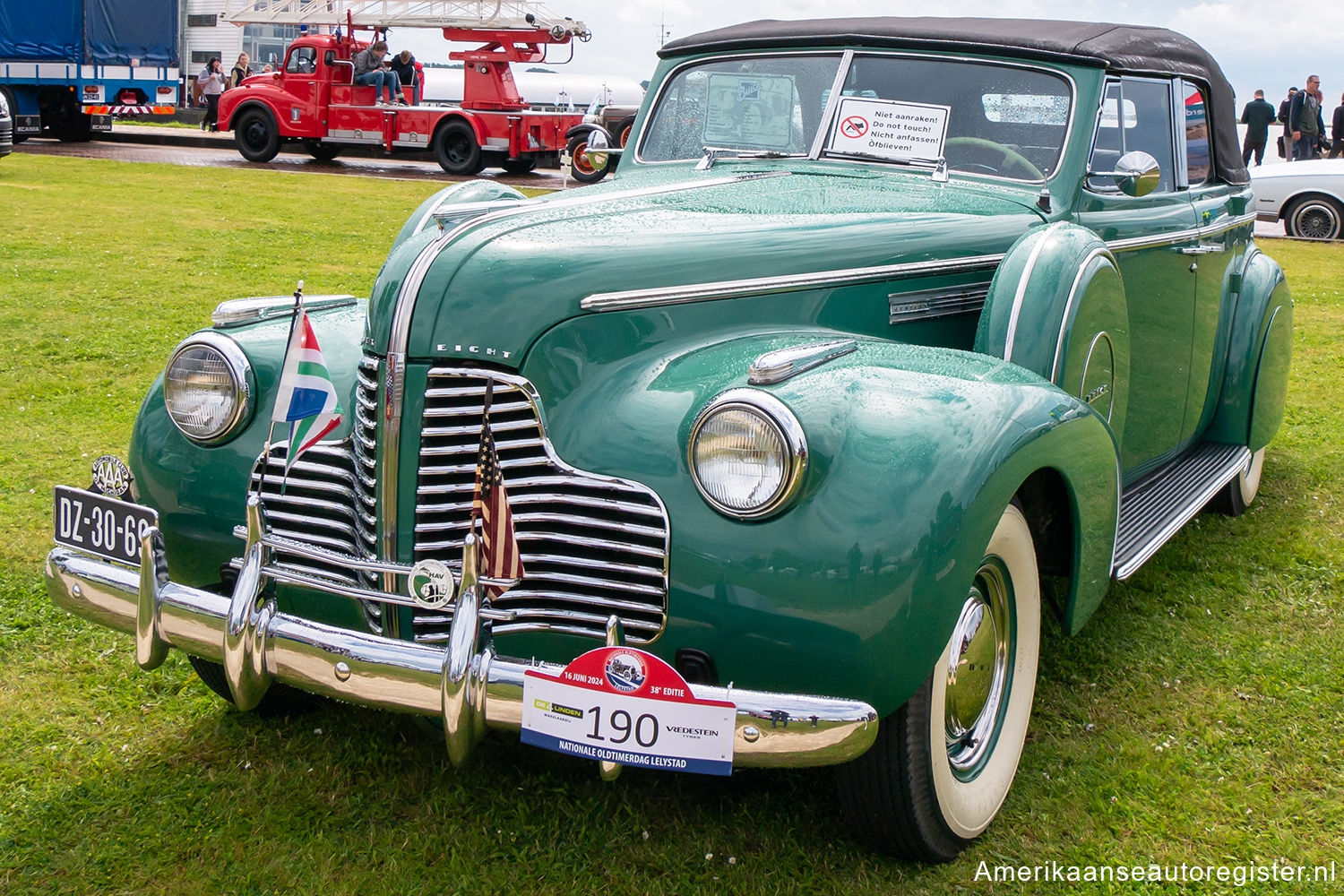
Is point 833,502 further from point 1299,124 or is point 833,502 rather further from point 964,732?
point 1299,124

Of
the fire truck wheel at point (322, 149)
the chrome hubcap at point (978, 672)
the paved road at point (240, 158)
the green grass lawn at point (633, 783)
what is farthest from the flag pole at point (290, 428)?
the fire truck wheel at point (322, 149)

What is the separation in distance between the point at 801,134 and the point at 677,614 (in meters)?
2.11

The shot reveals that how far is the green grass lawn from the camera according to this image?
2666mm

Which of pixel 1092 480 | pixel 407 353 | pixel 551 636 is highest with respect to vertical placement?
pixel 407 353

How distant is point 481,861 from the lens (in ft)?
8.82

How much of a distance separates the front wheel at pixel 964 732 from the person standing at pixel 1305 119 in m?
19.2

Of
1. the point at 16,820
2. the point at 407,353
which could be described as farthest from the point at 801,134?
the point at 16,820

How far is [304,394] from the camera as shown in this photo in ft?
8.46

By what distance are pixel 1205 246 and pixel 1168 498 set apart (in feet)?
3.25

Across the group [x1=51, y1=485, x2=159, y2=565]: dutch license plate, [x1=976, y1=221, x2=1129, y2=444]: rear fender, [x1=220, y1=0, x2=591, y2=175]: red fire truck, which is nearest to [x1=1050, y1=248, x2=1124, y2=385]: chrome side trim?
[x1=976, y1=221, x2=1129, y2=444]: rear fender

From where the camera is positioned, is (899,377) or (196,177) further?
(196,177)

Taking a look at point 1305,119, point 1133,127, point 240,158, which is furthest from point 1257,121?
point 1133,127

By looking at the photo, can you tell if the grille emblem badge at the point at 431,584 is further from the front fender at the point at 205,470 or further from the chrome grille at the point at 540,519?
the front fender at the point at 205,470

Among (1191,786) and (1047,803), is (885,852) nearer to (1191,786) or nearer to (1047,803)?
(1047,803)
